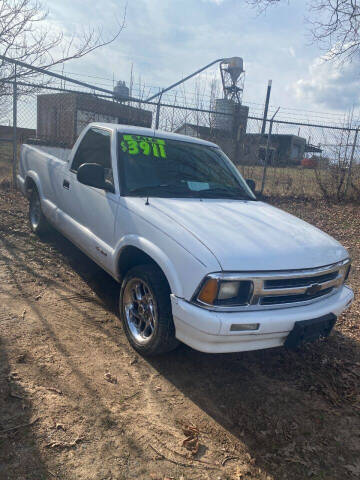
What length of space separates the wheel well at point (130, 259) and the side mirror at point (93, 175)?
653mm

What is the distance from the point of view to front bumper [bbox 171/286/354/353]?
98.2 inches

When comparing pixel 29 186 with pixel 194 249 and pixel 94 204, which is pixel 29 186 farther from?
pixel 194 249

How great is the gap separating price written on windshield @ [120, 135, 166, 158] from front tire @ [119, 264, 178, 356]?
1.32m

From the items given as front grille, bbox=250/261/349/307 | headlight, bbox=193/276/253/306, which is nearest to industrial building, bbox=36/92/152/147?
front grille, bbox=250/261/349/307

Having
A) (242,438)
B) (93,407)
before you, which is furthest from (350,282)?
(93,407)

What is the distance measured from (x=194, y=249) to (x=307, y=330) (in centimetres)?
102

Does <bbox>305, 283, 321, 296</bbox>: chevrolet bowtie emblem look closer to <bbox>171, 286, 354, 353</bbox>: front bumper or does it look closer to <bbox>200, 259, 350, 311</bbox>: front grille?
<bbox>200, 259, 350, 311</bbox>: front grille

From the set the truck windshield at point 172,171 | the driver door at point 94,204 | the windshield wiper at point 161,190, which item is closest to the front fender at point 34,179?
the driver door at point 94,204

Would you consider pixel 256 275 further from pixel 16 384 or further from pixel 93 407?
pixel 16 384

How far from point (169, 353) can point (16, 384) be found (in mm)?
1222

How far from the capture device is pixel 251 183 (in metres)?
4.72

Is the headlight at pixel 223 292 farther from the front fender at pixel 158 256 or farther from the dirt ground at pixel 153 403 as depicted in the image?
the dirt ground at pixel 153 403

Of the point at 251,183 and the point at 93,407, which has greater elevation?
the point at 251,183

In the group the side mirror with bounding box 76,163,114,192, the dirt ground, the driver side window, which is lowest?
the dirt ground
